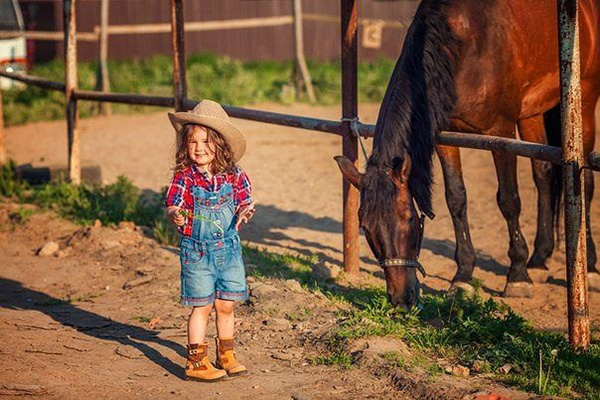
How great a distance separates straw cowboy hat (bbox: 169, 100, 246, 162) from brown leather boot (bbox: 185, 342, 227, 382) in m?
0.87

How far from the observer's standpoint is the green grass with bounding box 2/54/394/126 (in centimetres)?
1327

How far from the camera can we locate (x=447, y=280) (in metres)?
5.84

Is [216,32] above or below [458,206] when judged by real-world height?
above

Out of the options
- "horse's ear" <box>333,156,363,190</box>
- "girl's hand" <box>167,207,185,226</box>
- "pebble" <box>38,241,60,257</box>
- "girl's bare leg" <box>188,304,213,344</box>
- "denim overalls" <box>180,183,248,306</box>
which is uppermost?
"horse's ear" <box>333,156,363,190</box>

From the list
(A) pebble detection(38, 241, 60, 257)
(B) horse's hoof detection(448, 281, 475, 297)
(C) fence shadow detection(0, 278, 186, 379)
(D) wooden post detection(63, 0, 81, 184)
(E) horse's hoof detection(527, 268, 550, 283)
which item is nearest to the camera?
(C) fence shadow detection(0, 278, 186, 379)

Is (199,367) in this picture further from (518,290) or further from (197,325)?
(518,290)

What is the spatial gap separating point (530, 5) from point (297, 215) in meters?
2.82

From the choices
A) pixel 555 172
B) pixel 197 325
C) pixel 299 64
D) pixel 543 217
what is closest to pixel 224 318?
pixel 197 325

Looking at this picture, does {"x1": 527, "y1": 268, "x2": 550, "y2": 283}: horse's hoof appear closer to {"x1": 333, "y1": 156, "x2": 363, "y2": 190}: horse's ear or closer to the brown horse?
the brown horse

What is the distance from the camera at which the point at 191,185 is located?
4.04m

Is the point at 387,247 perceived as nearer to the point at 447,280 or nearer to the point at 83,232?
the point at 447,280

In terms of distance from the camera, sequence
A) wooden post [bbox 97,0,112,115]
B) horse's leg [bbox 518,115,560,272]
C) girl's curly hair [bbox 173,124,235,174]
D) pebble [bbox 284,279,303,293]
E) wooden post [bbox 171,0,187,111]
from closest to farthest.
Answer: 1. girl's curly hair [bbox 173,124,235,174]
2. pebble [bbox 284,279,303,293]
3. horse's leg [bbox 518,115,560,272]
4. wooden post [bbox 171,0,187,111]
5. wooden post [bbox 97,0,112,115]

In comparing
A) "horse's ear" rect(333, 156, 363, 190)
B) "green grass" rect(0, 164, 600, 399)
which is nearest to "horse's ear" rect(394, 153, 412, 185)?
"horse's ear" rect(333, 156, 363, 190)

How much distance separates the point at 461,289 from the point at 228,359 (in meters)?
1.54
